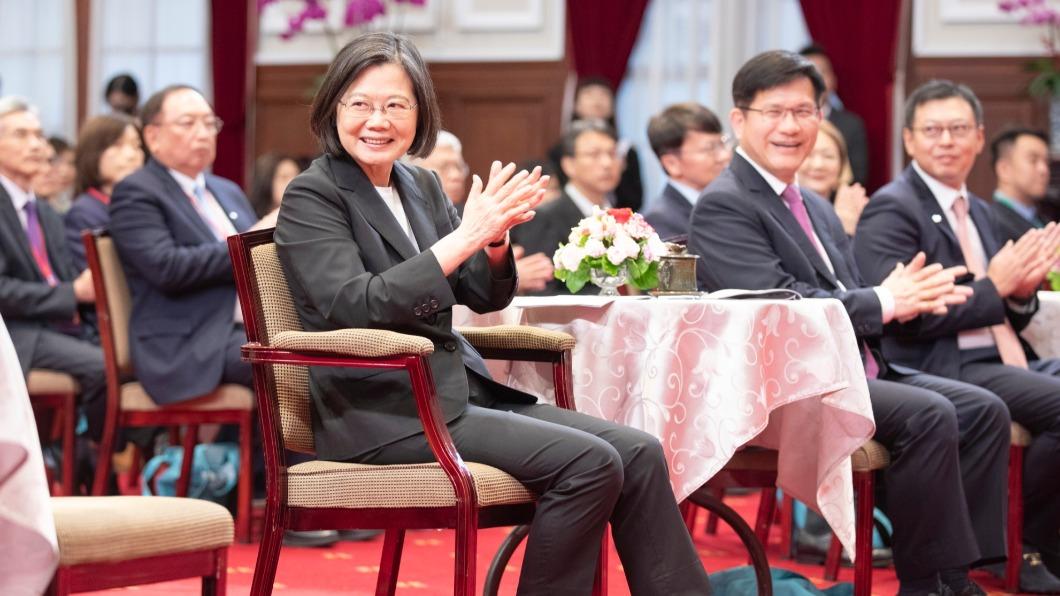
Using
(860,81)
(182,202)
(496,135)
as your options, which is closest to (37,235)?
(182,202)

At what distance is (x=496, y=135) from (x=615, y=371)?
231 inches

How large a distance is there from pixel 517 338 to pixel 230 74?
6843mm

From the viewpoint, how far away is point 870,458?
329 cm

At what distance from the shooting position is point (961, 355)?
3.93 metres

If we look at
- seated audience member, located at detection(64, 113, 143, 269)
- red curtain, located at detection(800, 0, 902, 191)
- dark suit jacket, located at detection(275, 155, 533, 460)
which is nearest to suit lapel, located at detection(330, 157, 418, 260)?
dark suit jacket, located at detection(275, 155, 533, 460)

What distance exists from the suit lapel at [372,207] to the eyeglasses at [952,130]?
6.37 ft

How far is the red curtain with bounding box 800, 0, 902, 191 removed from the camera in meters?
8.13

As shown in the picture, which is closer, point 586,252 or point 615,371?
point 615,371

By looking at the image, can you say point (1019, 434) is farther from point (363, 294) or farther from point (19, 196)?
point (19, 196)

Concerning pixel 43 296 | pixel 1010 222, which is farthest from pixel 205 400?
pixel 1010 222

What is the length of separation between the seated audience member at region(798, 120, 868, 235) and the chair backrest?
286 cm

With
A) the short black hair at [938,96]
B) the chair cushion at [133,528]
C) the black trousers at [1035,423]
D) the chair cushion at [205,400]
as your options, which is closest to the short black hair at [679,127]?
the short black hair at [938,96]

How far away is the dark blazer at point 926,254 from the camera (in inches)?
150

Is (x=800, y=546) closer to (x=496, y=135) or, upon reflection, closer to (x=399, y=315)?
(x=399, y=315)
